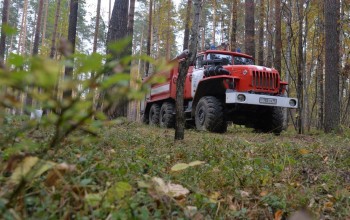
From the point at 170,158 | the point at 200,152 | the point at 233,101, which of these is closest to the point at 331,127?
the point at 233,101

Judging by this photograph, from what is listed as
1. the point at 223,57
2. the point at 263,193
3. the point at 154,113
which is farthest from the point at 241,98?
the point at 263,193

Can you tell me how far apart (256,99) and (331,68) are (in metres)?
2.77

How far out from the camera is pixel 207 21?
3778 cm

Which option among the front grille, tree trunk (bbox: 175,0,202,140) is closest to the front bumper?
the front grille

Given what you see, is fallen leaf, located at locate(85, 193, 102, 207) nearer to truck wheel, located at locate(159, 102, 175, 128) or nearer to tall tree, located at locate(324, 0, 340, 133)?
tall tree, located at locate(324, 0, 340, 133)

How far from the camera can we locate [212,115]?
26.8 feet

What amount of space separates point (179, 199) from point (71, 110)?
1378 millimetres

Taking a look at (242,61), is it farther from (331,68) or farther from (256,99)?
(331,68)

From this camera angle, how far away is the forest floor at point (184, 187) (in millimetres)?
1720

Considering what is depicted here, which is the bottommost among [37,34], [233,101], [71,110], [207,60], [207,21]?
[71,110]

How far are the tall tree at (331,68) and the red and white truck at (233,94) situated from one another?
1.22 meters

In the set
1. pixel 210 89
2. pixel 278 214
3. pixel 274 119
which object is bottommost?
pixel 278 214

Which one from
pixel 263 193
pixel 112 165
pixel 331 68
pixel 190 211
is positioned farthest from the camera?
pixel 331 68

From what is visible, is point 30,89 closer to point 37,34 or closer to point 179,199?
point 179,199
